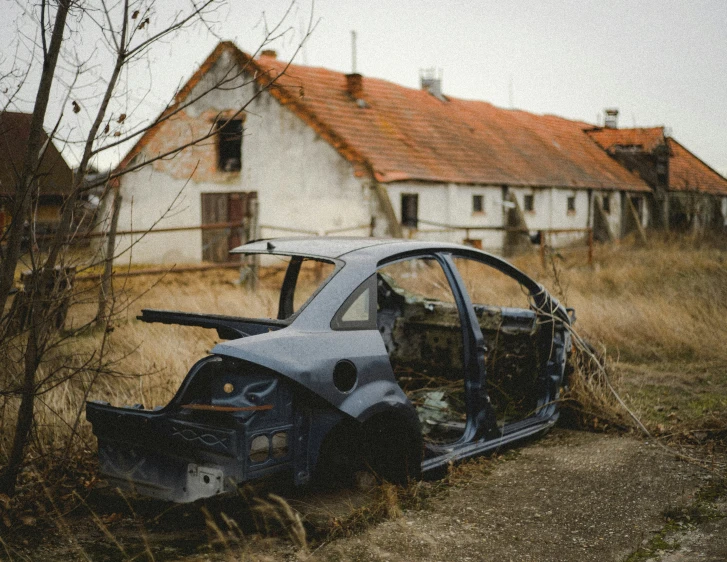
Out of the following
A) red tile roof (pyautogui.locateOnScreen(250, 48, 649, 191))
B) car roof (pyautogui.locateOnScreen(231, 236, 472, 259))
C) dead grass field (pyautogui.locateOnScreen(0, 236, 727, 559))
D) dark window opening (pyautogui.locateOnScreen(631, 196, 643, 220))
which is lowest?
dead grass field (pyautogui.locateOnScreen(0, 236, 727, 559))

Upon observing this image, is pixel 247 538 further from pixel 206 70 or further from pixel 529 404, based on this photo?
pixel 206 70

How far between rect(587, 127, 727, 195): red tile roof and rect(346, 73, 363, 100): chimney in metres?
16.8

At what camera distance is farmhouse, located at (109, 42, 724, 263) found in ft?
64.0

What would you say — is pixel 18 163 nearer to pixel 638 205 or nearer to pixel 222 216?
pixel 222 216

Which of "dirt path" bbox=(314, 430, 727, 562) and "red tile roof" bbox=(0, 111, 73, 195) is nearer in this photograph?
"dirt path" bbox=(314, 430, 727, 562)

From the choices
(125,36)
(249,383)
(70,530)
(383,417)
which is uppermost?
(125,36)

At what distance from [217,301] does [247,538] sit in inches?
239

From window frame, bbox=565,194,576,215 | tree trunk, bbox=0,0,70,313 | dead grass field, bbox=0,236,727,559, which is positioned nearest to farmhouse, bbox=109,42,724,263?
window frame, bbox=565,194,576,215

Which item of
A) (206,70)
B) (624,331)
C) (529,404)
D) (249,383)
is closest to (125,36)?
(249,383)

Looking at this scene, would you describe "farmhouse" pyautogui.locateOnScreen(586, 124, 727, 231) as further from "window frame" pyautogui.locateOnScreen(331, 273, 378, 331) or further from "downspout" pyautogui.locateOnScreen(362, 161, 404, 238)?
"window frame" pyautogui.locateOnScreen(331, 273, 378, 331)

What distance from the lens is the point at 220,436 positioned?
3564mm

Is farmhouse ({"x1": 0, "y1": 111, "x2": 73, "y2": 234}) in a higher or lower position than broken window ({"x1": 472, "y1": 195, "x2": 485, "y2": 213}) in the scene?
lower

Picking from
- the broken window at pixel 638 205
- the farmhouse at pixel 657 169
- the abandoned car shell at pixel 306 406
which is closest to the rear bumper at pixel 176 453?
the abandoned car shell at pixel 306 406

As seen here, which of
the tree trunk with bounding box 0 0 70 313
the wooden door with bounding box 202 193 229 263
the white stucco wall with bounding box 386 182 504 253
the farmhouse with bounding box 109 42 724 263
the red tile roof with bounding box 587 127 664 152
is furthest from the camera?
the red tile roof with bounding box 587 127 664 152
